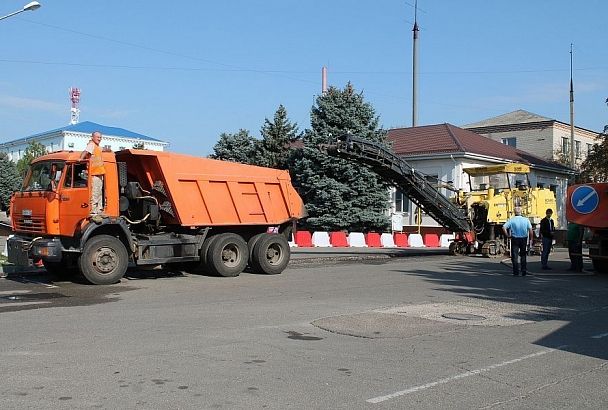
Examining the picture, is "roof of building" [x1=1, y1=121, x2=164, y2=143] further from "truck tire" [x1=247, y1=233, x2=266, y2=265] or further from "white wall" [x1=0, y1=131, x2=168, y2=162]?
"truck tire" [x1=247, y1=233, x2=266, y2=265]

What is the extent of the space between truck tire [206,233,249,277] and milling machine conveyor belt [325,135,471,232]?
20.7 ft

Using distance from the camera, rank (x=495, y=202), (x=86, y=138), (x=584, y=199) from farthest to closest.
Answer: (x=86, y=138), (x=495, y=202), (x=584, y=199)

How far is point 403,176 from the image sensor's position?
23.6 m

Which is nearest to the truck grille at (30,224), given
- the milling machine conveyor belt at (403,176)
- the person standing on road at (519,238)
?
Result: the milling machine conveyor belt at (403,176)

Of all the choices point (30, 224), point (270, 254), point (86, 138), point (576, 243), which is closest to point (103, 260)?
point (30, 224)

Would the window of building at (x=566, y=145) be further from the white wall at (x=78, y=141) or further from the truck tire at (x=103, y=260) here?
the truck tire at (x=103, y=260)

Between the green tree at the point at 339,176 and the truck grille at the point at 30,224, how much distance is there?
58.6 ft

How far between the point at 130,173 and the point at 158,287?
329 cm

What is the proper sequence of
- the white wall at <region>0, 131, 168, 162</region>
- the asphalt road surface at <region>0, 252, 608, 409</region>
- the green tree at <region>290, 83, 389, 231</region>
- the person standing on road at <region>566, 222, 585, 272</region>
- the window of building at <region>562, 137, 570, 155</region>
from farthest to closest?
the white wall at <region>0, 131, 168, 162</region>
the window of building at <region>562, 137, 570, 155</region>
the green tree at <region>290, 83, 389, 231</region>
the person standing on road at <region>566, 222, 585, 272</region>
the asphalt road surface at <region>0, 252, 608, 409</region>

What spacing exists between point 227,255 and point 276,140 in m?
20.1

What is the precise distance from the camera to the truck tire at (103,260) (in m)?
13.8

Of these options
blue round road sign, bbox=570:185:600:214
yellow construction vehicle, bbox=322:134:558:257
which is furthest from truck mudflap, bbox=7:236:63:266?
blue round road sign, bbox=570:185:600:214

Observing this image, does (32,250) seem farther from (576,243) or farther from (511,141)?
(511,141)

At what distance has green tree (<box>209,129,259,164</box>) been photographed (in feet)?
119
